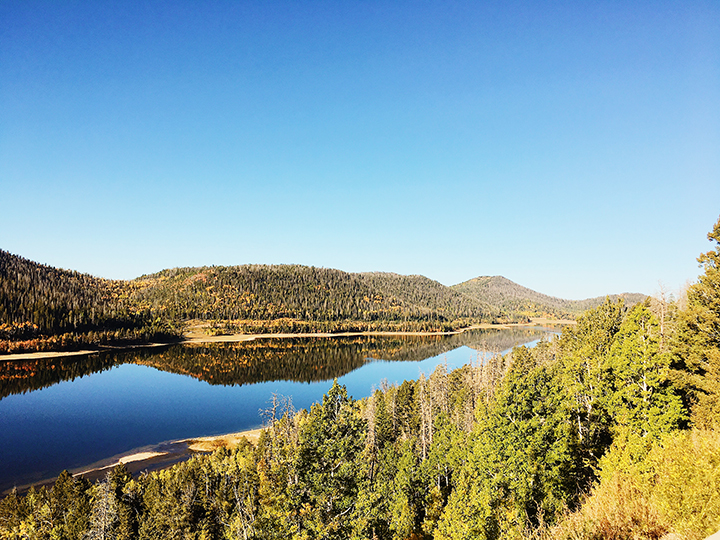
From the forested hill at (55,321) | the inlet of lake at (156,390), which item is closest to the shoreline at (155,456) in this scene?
the inlet of lake at (156,390)

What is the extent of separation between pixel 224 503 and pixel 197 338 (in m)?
176

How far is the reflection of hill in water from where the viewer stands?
107500 millimetres

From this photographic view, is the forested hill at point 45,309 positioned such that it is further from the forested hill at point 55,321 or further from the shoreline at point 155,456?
the shoreline at point 155,456

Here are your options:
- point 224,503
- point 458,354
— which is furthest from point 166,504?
point 458,354

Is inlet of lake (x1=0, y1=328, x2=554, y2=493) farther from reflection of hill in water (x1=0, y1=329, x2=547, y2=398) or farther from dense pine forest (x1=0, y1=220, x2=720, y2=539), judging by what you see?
dense pine forest (x1=0, y1=220, x2=720, y2=539)

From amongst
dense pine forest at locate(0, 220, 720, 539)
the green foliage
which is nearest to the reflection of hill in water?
dense pine forest at locate(0, 220, 720, 539)

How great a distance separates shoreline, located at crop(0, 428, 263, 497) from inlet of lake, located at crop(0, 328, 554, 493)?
2089 millimetres

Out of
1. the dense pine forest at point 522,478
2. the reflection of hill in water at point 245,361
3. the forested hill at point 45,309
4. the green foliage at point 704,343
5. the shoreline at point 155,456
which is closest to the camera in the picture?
the dense pine forest at point 522,478

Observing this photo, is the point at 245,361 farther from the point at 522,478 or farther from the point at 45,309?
the point at 522,478

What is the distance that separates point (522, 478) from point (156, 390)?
98274mm

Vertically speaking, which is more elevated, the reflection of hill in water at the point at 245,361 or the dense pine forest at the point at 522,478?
the dense pine forest at the point at 522,478

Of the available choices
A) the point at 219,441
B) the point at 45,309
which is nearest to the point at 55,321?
the point at 45,309

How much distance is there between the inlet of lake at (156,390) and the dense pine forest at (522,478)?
91.9 ft

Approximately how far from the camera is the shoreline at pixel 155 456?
45.5 meters
